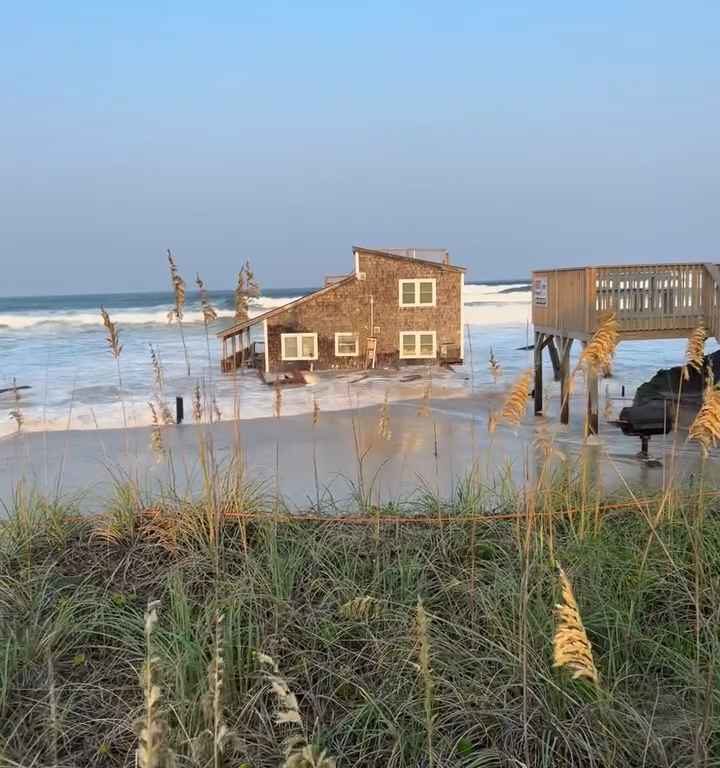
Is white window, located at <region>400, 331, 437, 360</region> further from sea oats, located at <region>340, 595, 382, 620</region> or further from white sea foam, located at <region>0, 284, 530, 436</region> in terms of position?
sea oats, located at <region>340, 595, 382, 620</region>

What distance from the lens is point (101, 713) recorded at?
321 cm

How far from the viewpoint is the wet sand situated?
8844 millimetres

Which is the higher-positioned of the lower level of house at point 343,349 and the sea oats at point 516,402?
the sea oats at point 516,402

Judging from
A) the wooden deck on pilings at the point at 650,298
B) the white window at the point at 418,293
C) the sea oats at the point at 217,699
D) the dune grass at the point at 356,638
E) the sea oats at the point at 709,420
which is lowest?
the dune grass at the point at 356,638

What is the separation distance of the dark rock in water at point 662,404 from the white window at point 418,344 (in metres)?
13.3

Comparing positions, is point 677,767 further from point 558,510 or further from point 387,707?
point 558,510

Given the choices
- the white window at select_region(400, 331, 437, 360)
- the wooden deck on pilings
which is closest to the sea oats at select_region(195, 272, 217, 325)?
the wooden deck on pilings

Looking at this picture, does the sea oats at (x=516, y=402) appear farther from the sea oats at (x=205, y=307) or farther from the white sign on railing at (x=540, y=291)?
the white sign on railing at (x=540, y=291)

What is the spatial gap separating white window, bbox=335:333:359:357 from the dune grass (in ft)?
78.9

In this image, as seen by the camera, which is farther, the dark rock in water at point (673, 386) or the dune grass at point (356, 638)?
the dark rock in water at point (673, 386)

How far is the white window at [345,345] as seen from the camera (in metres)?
29.2

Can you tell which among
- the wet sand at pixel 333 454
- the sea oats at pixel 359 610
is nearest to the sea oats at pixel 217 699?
the sea oats at pixel 359 610

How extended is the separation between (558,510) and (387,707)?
2.45m

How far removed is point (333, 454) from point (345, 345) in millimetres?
17783
